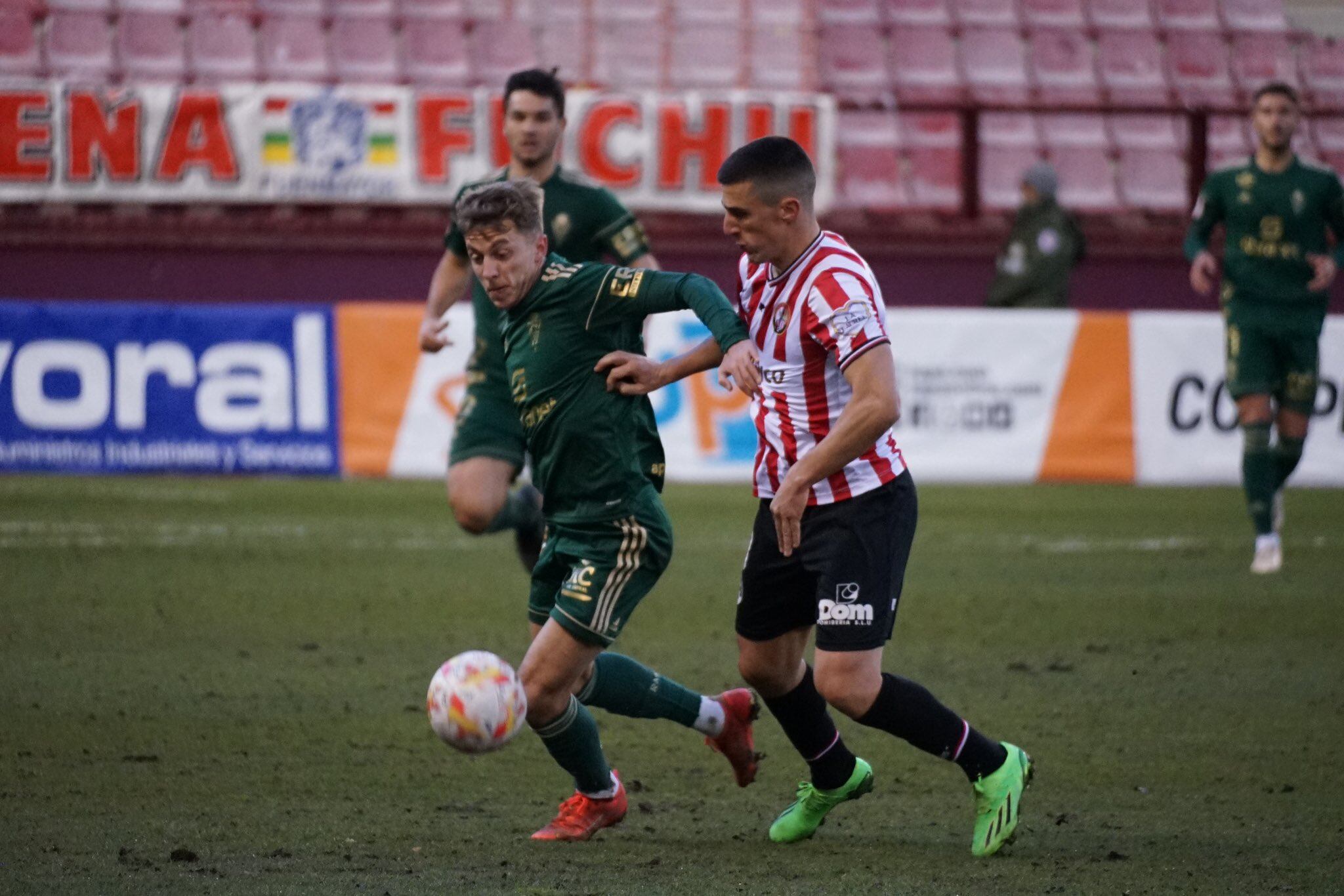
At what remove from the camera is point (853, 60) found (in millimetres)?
Result: 18062

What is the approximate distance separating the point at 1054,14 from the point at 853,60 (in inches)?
96.0

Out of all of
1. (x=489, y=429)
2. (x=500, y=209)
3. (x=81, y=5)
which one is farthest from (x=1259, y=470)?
(x=81, y=5)

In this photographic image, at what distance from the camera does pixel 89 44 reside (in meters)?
16.9

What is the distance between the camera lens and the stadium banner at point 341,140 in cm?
1539

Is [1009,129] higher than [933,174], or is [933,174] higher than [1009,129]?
[1009,129]

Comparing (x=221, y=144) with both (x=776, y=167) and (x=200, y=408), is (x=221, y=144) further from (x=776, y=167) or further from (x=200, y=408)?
(x=776, y=167)

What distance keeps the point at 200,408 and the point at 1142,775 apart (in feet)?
29.4

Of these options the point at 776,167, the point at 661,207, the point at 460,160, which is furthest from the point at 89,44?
the point at 776,167

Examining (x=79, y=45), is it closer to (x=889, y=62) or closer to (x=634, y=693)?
(x=889, y=62)

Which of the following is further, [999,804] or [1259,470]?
[1259,470]

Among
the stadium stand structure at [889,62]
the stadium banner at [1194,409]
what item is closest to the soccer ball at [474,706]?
the stadium banner at [1194,409]

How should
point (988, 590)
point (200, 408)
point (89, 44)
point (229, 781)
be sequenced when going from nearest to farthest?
1. point (229, 781)
2. point (988, 590)
3. point (200, 408)
4. point (89, 44)

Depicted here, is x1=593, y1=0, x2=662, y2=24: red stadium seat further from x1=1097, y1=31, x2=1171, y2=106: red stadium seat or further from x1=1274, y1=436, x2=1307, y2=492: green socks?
x1=1274, y1=436, x2=1307, y2=492: green socks

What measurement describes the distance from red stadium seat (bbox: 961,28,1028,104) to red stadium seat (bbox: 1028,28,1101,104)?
0.18m
